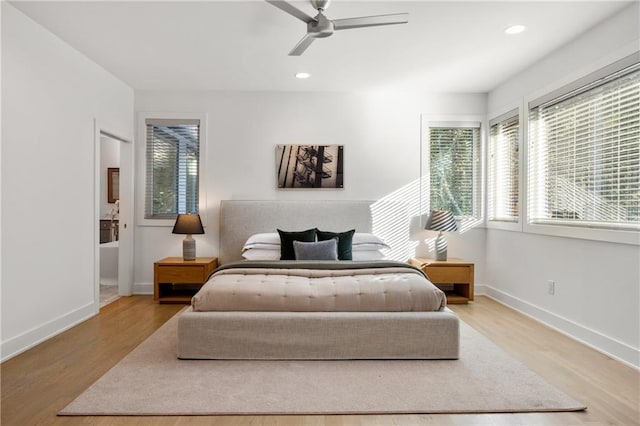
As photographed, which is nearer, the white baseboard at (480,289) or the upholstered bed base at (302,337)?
the upholstered bed base at (302,337)

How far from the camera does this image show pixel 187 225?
4641mm

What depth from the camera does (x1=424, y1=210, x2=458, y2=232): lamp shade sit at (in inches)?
187

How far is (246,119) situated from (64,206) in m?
2.25

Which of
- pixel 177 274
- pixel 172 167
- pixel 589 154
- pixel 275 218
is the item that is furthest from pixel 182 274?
pixel 589 154

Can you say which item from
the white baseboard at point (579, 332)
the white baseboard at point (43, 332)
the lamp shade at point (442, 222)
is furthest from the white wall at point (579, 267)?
the white baseboard at point (43, 332)

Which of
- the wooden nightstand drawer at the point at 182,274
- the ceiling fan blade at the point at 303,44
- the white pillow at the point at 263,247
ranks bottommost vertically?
the wooden nightstand drawer at the point at 182,274

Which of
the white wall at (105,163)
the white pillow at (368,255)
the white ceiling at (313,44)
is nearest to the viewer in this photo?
the white ceiling at (313,44)

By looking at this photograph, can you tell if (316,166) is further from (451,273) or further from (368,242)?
(451,273)

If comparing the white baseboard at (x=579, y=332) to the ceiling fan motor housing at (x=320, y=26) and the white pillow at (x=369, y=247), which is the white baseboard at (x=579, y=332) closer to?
the white pillow at (x=369, y=247)

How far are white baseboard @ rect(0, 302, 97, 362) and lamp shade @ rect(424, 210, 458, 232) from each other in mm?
3646

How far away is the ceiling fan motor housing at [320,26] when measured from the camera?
2.75 m

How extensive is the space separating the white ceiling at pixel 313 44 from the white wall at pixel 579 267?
0.52 feet

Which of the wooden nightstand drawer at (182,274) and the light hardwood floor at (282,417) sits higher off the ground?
the wooden nightstand drawer at (182,274)

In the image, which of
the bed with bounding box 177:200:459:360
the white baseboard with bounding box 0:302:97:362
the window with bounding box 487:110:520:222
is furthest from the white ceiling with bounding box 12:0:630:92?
the white baseboard with bounding box 0:302:97:362
